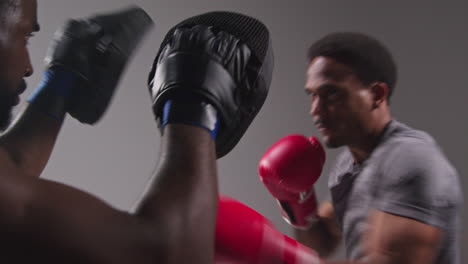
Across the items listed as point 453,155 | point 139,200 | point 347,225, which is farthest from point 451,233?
point 453,155

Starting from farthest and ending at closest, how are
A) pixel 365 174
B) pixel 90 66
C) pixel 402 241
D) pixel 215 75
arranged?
pixel 365 174 < pixel 402 241 < pixel 90 66 < pixel 215 75

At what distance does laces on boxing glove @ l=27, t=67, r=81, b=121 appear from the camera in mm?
619

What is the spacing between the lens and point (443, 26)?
7.73 feet

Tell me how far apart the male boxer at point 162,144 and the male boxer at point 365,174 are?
2.47ft

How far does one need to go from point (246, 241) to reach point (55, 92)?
444 mm

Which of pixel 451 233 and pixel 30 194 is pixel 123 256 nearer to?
pixel 30 194

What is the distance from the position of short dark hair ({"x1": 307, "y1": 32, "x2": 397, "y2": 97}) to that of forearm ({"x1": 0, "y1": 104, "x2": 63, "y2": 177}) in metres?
1.05

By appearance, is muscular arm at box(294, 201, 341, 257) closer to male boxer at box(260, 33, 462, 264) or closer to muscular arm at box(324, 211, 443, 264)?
male boxer at box(260, 33, 462, 264)

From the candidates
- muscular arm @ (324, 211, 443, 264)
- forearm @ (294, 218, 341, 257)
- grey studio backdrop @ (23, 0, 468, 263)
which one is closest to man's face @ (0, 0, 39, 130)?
muscular arm @ (324, 211, 443, 264)

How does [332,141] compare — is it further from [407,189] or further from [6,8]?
[6,8]

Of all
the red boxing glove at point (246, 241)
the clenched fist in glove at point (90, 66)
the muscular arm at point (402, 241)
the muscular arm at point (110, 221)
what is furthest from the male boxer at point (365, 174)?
the muscular arm at point (110, 221)

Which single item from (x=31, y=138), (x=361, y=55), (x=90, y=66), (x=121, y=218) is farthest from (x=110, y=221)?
(x=361, y=55)

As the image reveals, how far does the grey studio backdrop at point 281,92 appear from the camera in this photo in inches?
90.7

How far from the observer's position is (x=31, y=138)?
1.86ft
